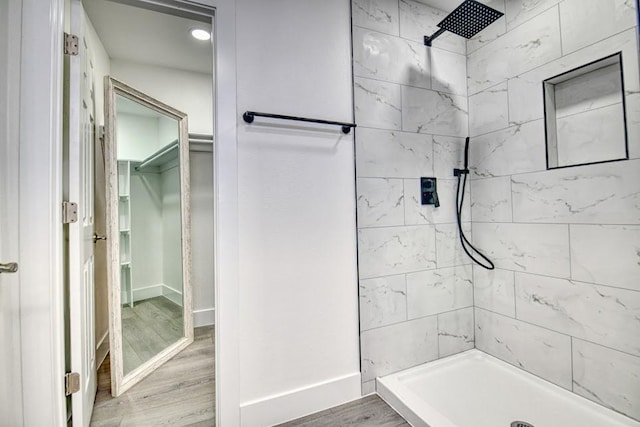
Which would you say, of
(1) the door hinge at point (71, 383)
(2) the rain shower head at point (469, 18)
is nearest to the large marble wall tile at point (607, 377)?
(2) the rain shower head at point (469, 18)

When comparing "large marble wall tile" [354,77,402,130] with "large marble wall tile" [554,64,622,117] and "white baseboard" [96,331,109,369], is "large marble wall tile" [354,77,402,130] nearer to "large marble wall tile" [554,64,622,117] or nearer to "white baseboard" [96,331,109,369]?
"large marble wall tile" [554,64,622,117]

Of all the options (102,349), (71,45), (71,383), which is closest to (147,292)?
(102,349)

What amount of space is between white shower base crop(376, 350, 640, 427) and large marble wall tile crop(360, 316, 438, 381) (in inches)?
2.2

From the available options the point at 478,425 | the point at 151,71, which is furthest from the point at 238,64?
the point at 478,425

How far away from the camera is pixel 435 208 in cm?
214

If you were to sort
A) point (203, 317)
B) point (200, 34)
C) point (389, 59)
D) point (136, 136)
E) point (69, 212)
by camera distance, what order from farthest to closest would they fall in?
point (203, 317)
point (200, 34)
point (136, 136)
point (389, 59)
point (69, 212)

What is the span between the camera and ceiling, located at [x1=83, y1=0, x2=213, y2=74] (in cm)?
222

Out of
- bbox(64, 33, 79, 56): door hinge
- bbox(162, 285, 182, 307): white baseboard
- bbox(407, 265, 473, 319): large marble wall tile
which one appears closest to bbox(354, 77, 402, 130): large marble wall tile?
bbox(407, 265, 473, 319): large marble wall tile

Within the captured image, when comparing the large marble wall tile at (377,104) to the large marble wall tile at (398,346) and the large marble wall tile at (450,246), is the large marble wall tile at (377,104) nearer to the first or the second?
the large marble wall tile at (450,246)

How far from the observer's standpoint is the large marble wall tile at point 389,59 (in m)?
1.91

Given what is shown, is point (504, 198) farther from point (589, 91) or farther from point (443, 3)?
point (443, 3)

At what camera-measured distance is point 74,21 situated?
145cm

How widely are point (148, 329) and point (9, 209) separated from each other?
5.30 ft

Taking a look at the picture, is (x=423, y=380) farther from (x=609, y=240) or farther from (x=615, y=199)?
(x=615, y=199)
